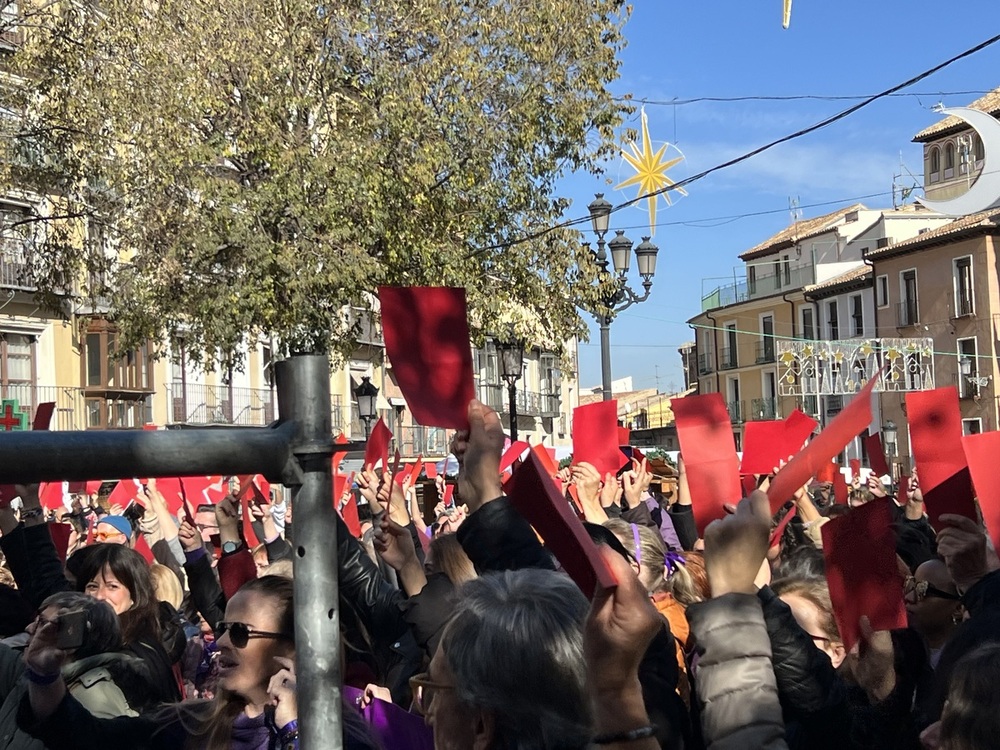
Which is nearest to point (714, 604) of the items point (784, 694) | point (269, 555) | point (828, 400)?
point (784, 694)

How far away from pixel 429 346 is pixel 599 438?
360 cm

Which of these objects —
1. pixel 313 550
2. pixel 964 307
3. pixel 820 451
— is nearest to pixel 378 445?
pixel 820 451

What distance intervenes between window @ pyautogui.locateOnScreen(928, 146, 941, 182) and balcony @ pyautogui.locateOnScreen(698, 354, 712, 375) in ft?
58.3

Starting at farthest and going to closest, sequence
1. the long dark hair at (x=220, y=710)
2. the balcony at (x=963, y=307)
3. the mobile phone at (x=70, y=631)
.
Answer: the balcony at (x=963, y=307) → the long dark hair at (x=220, y=710) → the mobile phone at (x=70, y=631)

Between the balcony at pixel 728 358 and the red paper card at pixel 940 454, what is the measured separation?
186ft

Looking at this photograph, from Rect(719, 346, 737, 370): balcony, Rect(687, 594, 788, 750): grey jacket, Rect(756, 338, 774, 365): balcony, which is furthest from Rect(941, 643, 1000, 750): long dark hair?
Rect(719, 346, 737, 370): balcony

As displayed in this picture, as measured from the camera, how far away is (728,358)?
60812 mm

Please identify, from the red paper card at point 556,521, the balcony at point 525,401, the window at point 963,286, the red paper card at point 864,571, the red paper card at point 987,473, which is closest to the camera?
the red paper card at point 556,521

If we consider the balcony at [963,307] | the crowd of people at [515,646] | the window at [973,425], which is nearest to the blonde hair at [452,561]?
the crowd of people at [515,646]

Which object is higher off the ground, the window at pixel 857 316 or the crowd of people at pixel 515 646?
the window at pixel 857 316

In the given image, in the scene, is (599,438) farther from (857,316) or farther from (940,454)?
(857,316)

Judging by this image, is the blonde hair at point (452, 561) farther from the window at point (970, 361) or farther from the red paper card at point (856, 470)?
the window at point (970, 361)

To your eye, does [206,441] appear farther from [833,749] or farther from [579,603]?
[833,749]

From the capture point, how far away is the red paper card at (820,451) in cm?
234
